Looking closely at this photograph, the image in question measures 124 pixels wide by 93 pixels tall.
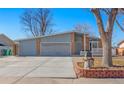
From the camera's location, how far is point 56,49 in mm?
34656

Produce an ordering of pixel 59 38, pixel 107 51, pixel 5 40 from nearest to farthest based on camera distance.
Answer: pixel 107 51, pixel 59 38, pixel 5 40

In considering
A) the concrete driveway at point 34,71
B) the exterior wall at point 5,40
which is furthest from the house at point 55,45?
the concrete driveway at point 34,71

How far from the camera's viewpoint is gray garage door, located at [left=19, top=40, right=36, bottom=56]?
34.9 m

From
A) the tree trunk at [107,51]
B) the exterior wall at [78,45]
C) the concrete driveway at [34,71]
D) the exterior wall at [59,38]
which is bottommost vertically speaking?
the concrete driveway at [34,71]

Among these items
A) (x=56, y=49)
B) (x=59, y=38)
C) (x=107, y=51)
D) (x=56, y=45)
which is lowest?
(x=107, y=51)

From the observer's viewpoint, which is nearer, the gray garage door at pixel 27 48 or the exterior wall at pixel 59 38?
the exterior wall at pixel 59 38

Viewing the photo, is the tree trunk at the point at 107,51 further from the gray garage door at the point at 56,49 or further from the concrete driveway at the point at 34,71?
the gray garage door at the point at 56,49

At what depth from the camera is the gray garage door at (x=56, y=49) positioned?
113 feet

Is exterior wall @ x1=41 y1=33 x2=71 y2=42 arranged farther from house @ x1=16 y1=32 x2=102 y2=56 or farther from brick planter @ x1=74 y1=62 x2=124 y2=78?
brick planter @ x1=74 y1=62 x2=124 y2=78

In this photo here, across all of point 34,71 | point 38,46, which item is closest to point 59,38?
point 38,46

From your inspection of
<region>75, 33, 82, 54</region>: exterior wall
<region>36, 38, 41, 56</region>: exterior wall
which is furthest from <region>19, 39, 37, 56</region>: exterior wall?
<region>75, 33, 82, 54</region>: exterior wall

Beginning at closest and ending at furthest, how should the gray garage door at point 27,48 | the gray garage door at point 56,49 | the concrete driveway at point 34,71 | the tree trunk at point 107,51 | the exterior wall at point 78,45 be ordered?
the concrete driveway at point 34,71 → the tree trunk at point 107,51 → the gray garage door at point 56,49 → the gray garage door at point 27,48 → the exterior wall at point 78,45

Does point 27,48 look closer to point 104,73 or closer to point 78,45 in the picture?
point 78,45

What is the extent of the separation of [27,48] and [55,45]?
12.3 ft
